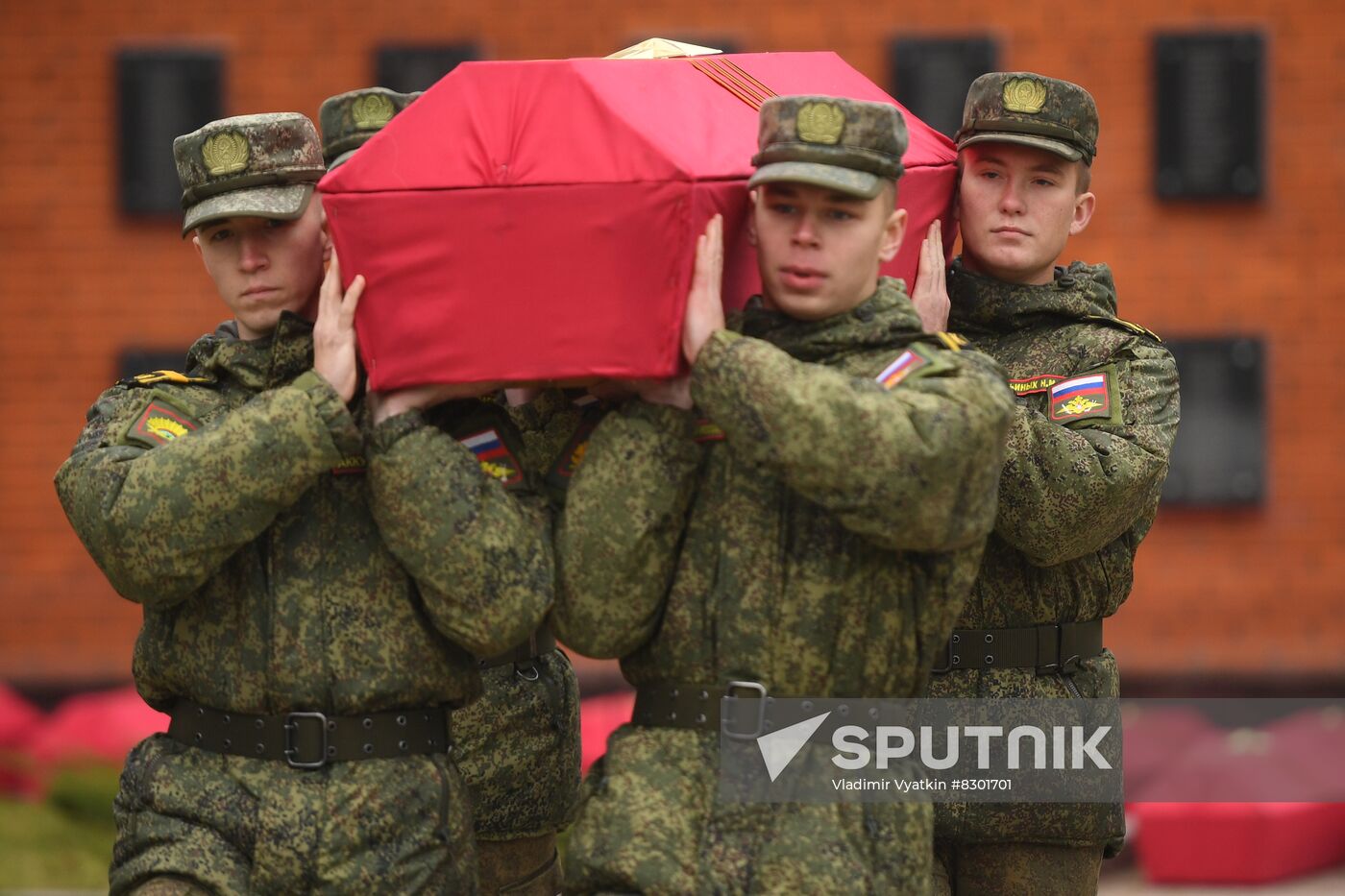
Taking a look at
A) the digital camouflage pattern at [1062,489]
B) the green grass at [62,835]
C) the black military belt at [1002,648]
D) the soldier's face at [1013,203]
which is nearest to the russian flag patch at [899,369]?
the digital camouflage pattern at [1062,489]

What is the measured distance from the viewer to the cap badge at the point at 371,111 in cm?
546

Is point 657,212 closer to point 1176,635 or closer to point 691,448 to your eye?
point 691,448

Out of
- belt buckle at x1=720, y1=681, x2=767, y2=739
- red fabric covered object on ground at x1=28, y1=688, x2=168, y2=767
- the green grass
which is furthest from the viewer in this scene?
red fabric covered object on ground at x1=28, y1=688, x2=168, y2=767

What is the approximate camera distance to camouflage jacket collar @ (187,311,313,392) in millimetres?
3881

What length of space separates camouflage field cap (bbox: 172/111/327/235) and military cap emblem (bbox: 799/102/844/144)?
975 mm

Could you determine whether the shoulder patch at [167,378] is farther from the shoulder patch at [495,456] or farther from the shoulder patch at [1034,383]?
the shoulder patch at [1034,383]

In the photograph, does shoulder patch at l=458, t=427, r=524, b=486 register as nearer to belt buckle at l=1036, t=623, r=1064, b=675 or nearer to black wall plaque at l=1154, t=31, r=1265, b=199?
belt buckle at l=1036, t=623, r=1064, b=675

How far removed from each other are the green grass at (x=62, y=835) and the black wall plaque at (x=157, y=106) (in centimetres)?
287

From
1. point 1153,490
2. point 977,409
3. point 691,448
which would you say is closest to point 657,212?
point 691,448

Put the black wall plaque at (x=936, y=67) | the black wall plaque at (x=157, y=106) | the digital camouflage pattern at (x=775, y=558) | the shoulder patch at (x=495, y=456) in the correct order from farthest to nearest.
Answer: the black wall plaque at (x=157, y=106) < the black wall plaque at (x=936, y=67) < the shoulder patch at (x=495, y=456) < the digital camouflage pattern at (x=775, y=558)

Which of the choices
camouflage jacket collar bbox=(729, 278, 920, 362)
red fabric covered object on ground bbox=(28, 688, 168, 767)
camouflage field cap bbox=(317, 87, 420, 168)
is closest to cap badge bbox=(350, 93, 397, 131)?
camouflage field cap bbox=(317, 87, 420, 168)

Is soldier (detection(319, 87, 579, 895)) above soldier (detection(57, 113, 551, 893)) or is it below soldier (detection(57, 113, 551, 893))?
below

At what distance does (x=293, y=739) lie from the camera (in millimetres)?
3789

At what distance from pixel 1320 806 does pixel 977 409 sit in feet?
17.8
